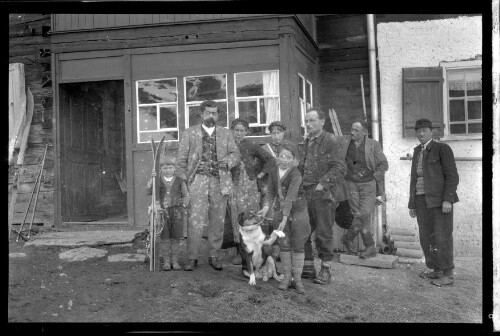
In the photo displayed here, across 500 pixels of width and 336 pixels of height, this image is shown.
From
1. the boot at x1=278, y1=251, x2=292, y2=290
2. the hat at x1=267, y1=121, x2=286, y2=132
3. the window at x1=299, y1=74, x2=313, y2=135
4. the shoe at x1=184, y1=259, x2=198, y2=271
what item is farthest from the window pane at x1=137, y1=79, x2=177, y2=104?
the boot at x1=278, y1=251, x2=292, y2=290

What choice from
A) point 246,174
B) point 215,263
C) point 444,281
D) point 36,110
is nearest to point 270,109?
point 246,174

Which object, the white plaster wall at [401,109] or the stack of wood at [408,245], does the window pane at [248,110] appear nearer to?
the white plaster wall at [401,109]

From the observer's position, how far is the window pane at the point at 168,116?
5.51 meters

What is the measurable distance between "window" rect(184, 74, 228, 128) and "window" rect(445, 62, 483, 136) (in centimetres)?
271

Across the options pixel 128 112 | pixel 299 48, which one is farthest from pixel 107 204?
pixel 299 48

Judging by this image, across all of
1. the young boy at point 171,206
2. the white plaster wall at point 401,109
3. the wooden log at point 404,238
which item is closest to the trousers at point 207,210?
Result: the young boy at point 171,206

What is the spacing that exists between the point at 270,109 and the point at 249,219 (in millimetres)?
1534

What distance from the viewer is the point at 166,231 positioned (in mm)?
5188

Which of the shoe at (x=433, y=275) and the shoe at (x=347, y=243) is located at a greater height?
the shoe at (x=347, y=243)

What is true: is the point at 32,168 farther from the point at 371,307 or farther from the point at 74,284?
the point at 371,307

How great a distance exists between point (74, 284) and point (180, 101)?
250cm

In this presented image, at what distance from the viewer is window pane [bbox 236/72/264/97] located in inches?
215

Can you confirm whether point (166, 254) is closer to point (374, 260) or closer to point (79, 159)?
Answer: point (79, 159)

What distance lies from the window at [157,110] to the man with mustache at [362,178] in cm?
216
